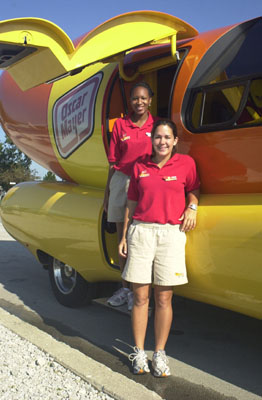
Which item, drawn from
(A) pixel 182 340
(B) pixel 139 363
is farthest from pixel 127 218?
(A) pixel 182 340

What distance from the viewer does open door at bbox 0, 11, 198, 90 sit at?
344 centimetres

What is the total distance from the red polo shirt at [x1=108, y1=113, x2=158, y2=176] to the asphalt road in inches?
59.5

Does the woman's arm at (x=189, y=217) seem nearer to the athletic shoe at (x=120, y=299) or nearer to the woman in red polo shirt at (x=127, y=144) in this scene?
the woman in red polo shirt at (x=127, y=144)

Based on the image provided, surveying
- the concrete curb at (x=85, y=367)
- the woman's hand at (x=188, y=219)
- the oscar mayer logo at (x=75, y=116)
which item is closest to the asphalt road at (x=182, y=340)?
the concrete curb at (x=85, y=367)

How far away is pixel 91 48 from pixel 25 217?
246 centimetres

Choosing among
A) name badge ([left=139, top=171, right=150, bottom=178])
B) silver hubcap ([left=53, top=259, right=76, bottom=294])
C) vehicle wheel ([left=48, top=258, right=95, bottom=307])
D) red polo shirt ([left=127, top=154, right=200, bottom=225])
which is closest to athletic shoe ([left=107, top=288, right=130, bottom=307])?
vehicle wheel ([left=48, top=258, right=95, bottom=307])

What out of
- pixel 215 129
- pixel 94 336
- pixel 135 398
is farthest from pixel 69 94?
pixel 135 398

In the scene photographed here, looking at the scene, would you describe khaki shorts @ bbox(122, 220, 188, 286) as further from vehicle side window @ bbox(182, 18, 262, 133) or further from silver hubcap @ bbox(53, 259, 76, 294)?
Answer: silver hubcap @ bbox(53, 259, 76, 294)

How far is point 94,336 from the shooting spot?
13.6ft

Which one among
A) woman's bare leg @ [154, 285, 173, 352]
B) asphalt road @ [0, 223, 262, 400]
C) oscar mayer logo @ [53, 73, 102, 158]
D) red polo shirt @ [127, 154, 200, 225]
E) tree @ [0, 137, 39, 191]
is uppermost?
oscar mayer logo @ [53, 73, 102, 158]

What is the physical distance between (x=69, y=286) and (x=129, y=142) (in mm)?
2246

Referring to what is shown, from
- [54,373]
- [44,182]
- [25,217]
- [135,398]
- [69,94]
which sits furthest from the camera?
[44,182]

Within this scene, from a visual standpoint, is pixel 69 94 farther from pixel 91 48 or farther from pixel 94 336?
pixel 94 336

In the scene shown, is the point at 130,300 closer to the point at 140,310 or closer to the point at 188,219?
the point at 140,310
